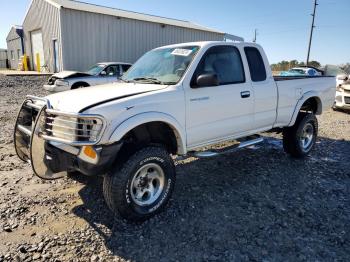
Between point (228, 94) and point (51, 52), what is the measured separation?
20.3m

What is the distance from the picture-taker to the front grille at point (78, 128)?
3.23m

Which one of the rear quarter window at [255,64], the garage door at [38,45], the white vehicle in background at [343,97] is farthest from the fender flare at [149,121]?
the garage door at [38,45]

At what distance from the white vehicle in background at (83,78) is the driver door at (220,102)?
669 cm

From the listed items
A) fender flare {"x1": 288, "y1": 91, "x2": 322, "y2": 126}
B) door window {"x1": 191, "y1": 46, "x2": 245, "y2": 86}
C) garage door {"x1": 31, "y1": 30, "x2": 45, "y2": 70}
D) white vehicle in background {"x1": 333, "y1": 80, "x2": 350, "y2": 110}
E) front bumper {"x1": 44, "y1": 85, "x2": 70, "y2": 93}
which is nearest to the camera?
door window {"x1": 191, "y1": 46, "x2": 245, "y2": 86}

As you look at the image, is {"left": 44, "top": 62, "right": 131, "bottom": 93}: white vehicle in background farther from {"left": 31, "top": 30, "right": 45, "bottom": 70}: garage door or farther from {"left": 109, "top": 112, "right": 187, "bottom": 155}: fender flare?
{"left": 31, "top": 30, "right": 45, "bottom": 70}: garage door

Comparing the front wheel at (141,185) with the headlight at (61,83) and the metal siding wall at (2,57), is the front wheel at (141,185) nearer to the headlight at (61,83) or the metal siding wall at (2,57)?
the headlight at (61,83)

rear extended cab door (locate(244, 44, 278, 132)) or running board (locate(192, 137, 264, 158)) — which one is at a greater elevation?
rear extended cab door (locate(244, 44, 278, 132))

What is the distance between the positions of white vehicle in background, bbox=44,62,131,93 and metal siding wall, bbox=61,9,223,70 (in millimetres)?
8264

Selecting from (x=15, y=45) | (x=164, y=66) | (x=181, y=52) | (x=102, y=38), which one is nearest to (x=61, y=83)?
(x=164, y=66)

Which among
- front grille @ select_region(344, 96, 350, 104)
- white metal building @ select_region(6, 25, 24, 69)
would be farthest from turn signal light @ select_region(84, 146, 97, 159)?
white metal building @ select_region(6, 25, 24, 69)

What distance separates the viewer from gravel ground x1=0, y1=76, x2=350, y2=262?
3.12 metres

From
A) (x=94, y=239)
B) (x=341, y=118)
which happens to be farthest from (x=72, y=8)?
(x=94, y=239)

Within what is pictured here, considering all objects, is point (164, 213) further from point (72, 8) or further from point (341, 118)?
point (72, 8)

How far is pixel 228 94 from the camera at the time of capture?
444 centimetres
